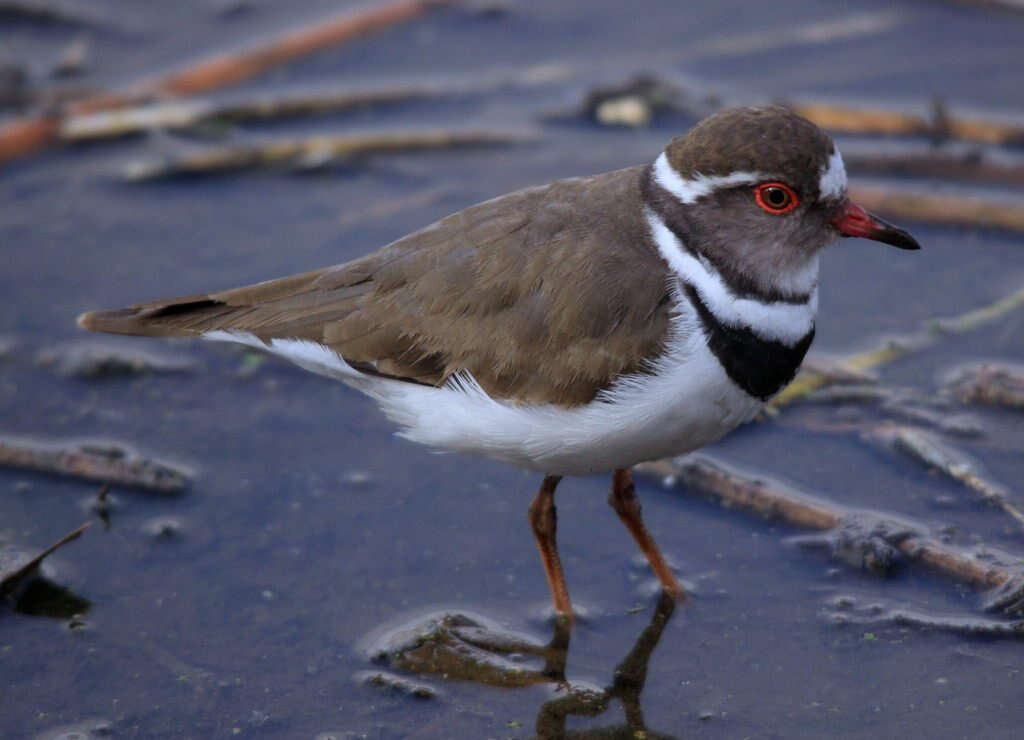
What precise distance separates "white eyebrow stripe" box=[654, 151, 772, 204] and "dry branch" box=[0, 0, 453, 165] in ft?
15.0

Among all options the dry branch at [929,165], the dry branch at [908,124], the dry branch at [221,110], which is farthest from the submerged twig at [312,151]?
the dry branch at [929,165]

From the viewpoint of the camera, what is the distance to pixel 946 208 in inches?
293

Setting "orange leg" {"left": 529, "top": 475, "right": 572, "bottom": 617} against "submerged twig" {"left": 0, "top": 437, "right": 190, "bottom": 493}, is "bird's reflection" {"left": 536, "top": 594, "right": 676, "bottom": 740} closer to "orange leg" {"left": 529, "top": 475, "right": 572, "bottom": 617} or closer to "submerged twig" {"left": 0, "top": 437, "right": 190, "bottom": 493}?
"orange leg" {"left": 529, "top": 475, "right": 572, "bottom": 617}

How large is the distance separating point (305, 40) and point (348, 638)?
16.4 feet

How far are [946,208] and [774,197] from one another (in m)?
2.82

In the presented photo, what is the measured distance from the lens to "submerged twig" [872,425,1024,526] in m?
5.66

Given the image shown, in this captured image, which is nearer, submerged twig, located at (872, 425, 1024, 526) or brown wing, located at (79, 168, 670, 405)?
brown wing, located at (79, 168, 670, 405)

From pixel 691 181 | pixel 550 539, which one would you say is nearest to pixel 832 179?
pixel 691 181

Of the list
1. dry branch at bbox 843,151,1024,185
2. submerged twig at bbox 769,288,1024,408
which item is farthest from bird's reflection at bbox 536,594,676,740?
dry branch at bbox 843,151,1024,185

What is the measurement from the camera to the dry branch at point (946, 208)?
739cm

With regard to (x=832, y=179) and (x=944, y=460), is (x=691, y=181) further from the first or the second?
(x=944, y=460)

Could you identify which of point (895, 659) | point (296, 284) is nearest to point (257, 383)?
point (296, 284)

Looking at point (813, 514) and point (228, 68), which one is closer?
point (813, 514)

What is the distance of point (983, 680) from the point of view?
16.0 ft
